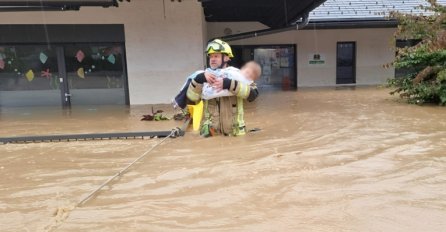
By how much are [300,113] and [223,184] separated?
556 centimetres

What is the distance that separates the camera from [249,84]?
6.62 metres

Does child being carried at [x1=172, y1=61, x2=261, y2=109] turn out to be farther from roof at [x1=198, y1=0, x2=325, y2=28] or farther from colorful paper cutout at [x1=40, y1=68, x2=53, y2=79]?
colorful paper cutout at [x1=40, y1=68, x2=53, y2=79]

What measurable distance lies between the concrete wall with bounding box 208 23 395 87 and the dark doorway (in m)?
0.27

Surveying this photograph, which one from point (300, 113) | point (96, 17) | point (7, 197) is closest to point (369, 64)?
point (300, 113)

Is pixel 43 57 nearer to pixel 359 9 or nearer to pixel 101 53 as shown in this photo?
pixel 101 53

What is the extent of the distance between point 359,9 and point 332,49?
1980 millimetres

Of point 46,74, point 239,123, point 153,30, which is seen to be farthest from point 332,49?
point 239,123

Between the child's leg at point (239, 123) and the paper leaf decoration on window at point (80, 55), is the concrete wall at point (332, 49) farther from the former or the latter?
the child's leg at point (239, 123)

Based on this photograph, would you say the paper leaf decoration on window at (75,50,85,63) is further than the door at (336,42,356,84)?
No

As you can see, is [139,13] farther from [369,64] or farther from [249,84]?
[369,64]

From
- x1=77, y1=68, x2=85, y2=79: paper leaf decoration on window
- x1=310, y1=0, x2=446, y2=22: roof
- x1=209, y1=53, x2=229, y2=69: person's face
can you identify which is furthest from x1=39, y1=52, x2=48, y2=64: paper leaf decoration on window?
x1=310, y1=0, x2=446, y2=22: roof

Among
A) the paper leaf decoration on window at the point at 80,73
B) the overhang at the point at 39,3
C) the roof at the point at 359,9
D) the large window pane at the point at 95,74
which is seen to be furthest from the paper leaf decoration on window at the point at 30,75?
the roof at the point at 359,9

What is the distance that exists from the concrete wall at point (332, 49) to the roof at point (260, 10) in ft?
3.42

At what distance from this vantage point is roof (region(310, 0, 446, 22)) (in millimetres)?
17188
